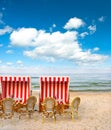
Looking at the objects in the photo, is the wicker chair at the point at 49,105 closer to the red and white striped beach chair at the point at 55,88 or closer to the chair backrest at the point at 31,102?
the chair backrest at the point at 31,102

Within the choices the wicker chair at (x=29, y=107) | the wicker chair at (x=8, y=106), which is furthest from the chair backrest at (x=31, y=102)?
the wicker chair at (x=8, y=106)

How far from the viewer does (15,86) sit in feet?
44.0

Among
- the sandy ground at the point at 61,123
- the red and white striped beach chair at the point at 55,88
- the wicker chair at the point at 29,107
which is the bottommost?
the sandy ground at the point at 61,123

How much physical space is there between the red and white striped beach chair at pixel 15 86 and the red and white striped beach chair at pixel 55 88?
2.39 ft

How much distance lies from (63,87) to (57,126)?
3541 millimetres

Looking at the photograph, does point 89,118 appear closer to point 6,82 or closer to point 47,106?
point 47,106

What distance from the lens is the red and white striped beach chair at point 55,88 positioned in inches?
515

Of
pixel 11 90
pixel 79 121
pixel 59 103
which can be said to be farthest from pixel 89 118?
pixel 11 90

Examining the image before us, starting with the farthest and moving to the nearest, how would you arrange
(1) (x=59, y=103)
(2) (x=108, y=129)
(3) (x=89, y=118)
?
1. (1) (x=59, y=103)
2. (3) (x=89, y=118)
3. (2) (x=108, y=129)

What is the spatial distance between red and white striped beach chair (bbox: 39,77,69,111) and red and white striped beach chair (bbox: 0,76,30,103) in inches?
28.7

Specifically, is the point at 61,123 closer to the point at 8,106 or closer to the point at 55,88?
the point at 8,106

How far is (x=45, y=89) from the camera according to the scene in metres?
13.2

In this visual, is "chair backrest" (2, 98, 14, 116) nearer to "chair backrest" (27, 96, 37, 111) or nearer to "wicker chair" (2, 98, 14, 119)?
"wicker chair" (2, 98, 14, 119)

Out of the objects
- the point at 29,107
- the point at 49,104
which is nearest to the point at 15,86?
the point at 29,107
